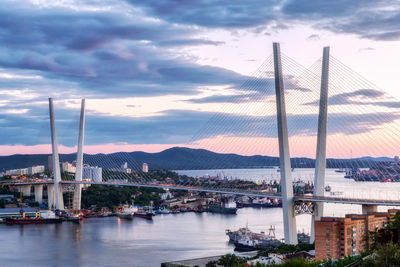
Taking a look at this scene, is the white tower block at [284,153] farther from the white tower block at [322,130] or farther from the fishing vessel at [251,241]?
the fishing vessel at [251,241]

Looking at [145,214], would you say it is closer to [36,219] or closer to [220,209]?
[220,209]

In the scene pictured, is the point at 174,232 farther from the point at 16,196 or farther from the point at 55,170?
the point at 16,196

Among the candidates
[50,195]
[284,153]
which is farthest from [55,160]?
[284,153]

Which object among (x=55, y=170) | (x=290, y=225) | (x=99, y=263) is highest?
(x=55, y=170)

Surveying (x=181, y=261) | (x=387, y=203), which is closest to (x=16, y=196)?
(x=181, y=261)

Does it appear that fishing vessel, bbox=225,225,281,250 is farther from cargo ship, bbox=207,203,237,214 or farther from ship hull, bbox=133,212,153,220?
cargo ship, bbox=207,203,237,214
